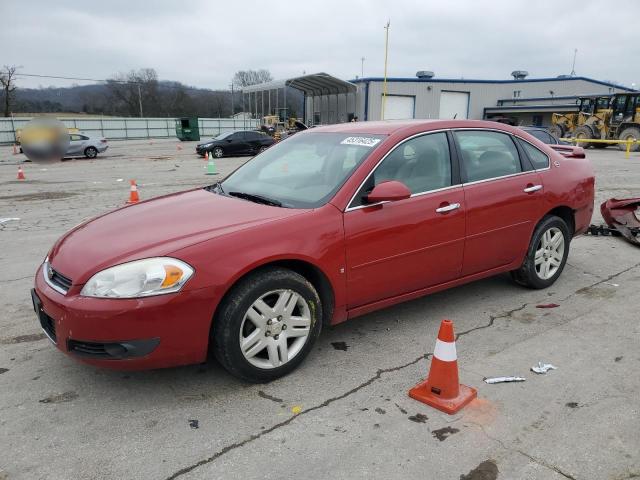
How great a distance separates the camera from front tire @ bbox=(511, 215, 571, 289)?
4691 millimetres

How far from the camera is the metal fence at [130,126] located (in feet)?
121

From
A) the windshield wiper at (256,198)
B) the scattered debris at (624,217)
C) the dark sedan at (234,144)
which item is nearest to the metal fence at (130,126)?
the dark sedan at (234,144)

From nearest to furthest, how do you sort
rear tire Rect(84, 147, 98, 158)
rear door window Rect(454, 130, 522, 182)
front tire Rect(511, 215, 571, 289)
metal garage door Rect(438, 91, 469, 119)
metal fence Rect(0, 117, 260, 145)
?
rear door window Rect(454, 130, 522, 182)
front tire Rect(511, 215, 571, 289)
rear tire Rect(84, 147, 98, 158)
metal fence Rect(0, 117, 260, 145)
metal garage door Rect(438, 91, 469, 119)

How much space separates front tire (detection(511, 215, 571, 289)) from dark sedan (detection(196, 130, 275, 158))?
66.5 ft

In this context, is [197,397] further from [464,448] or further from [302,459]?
[464,448]

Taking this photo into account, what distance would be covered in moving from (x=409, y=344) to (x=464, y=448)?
1215 millimetres

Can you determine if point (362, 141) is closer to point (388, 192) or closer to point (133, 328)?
point (388, 192)

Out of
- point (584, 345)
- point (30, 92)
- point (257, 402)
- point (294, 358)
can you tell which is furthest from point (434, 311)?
point (30, 92)

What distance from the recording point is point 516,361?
349 centimetres

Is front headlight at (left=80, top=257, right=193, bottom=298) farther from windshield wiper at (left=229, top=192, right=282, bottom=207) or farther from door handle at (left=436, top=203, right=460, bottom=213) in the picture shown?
door handle at (left=436, top=203, right=460, bottom=213)

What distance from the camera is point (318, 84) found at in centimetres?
4178

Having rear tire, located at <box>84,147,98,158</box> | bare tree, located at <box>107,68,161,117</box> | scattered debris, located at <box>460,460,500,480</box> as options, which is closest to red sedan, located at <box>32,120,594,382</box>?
scattered debris, located at <box>460,460,500,480</box>

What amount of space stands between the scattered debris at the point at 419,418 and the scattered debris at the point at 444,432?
108 millimetres

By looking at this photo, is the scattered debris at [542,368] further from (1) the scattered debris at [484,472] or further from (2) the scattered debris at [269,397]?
(2) the scattered debris at [269,397]
